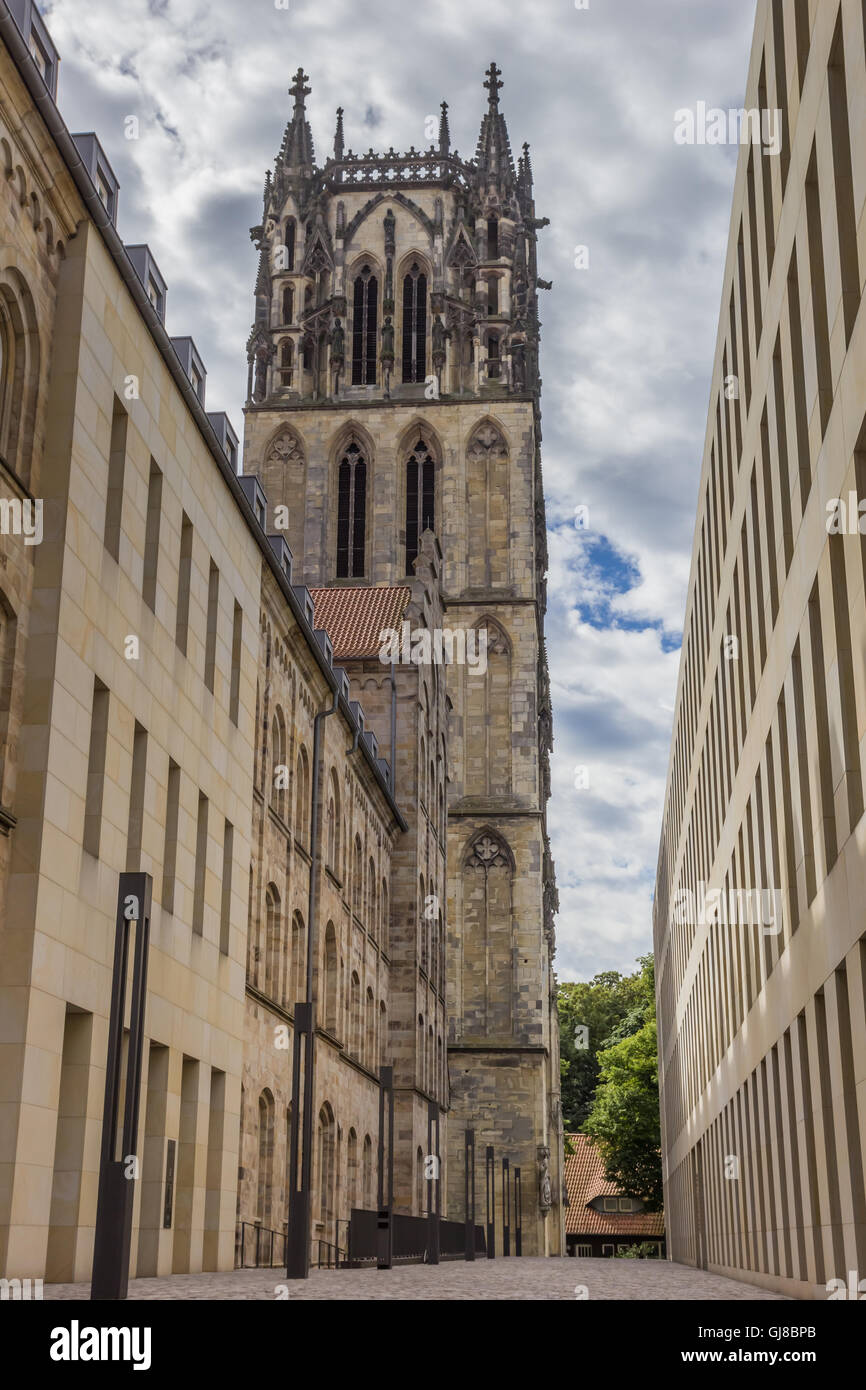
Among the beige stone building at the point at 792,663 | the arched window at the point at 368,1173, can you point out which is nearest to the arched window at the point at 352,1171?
the arched window at the point at 368,1173

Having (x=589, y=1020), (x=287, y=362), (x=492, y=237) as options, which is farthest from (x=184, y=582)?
(x=589, y=1020)

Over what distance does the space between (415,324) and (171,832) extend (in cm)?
5705

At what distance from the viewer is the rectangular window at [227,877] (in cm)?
2697

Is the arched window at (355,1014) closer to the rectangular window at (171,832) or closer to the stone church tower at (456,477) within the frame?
the stone church tower at (456,477)

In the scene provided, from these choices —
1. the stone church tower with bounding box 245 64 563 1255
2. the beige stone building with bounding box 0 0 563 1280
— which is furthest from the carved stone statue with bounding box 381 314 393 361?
the beige stone building with bounding box 0 0 563 1280

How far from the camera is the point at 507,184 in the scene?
262ft

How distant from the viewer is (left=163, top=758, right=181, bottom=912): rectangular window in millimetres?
23391

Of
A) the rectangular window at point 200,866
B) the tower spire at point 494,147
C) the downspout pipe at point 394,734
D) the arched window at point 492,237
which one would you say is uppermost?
the tower spire at point 494,147

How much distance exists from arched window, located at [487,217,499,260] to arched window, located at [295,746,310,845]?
4840 cm

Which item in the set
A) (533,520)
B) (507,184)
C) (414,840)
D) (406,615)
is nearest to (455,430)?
(533,520)

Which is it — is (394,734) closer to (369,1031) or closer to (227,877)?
(369,1031)

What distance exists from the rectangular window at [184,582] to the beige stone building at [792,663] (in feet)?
28.6

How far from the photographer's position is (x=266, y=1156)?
30.5m
